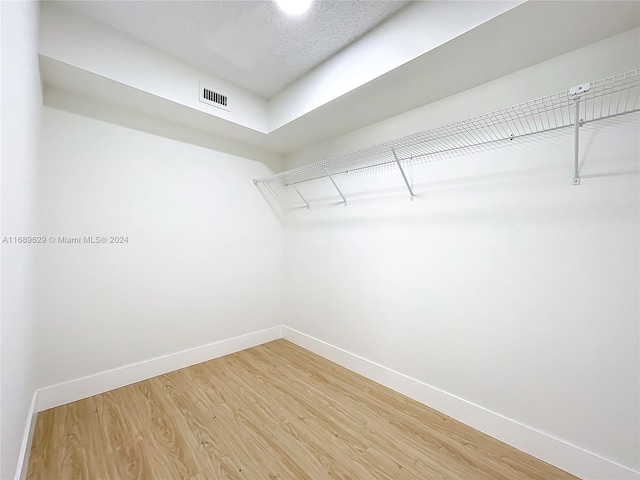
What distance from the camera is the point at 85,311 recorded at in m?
1.92

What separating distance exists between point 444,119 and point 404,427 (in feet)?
6.74

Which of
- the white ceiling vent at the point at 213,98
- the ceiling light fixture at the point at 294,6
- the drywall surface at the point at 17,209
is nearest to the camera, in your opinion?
the drywall surface at the point at 17,209

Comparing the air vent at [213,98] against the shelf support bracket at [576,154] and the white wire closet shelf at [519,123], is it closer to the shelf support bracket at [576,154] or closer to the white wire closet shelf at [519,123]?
the white wire closet shelf at [519,123]

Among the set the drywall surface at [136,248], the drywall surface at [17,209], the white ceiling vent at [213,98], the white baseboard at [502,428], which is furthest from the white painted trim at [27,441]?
the white ceiling vent at [213,98]

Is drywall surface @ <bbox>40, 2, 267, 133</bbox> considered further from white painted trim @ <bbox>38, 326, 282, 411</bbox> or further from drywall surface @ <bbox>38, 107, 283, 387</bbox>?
white painted trim @ <bbox>38, 326, 282, 411</bbox>

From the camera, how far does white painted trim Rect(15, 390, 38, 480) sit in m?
1.19

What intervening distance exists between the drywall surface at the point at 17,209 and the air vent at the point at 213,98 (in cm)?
93

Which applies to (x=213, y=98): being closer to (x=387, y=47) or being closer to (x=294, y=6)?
(x=294, y=6)

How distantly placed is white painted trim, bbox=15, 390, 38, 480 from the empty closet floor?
54mm

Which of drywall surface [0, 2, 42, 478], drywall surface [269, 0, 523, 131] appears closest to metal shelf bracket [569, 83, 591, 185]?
drywall surface [269, 0, 523, 131]

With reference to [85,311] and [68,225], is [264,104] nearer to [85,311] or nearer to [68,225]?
[68,225]

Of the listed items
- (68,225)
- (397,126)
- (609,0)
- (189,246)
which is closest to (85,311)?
(68,225)

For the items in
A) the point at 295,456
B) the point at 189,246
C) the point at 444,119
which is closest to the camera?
the point at 295,456

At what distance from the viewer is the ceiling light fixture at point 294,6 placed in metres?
1.52
